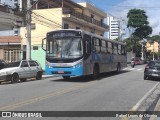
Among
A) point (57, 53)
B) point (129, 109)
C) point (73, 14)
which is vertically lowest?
point (129, 109)

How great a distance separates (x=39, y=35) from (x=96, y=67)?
28107mm

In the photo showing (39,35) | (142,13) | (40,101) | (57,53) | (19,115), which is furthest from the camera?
(142,13)

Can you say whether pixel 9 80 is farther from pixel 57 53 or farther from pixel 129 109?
pixel 129 109

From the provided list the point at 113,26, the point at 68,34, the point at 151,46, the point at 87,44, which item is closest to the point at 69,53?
the point at 68,34

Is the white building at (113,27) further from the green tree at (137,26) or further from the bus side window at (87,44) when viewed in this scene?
the bus side window at (87,44)

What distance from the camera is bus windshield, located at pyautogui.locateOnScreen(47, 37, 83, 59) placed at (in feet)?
72.1

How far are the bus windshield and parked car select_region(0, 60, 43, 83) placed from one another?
2.52 m

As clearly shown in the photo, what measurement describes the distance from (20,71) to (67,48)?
12.3 feet

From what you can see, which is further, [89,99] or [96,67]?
[96,67]

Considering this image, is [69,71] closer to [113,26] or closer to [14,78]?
[14,78]

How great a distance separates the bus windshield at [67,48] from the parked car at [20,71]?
2520 millimetres

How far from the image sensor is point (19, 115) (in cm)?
1022

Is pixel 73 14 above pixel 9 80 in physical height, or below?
above

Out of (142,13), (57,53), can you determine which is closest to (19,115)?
(57,53)
